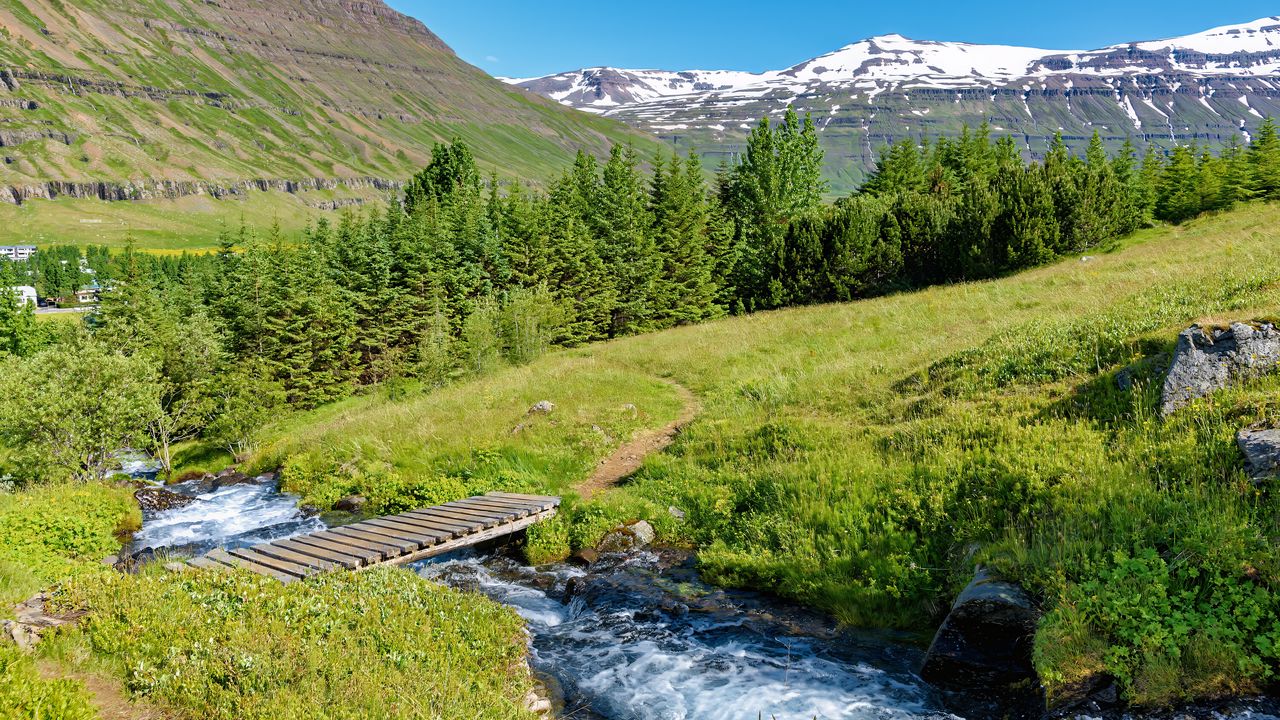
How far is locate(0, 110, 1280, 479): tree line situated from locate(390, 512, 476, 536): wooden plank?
20241 millimetres

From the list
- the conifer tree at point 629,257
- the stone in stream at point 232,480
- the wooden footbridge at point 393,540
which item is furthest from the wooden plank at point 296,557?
the conifer tree at point 629,257

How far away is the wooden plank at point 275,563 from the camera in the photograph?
38.5 feet

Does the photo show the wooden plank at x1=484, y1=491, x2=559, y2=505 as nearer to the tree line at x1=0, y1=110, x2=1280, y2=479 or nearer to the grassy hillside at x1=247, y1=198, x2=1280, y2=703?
the grassy hillside at x1=247, y1=198, x2=1280, y2=703

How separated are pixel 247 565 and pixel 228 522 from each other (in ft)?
27.8

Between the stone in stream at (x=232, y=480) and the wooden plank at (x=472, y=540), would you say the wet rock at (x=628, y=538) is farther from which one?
the stone in stream at (x=232, y=480)

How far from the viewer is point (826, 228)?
48250mm

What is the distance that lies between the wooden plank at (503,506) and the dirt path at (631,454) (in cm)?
167

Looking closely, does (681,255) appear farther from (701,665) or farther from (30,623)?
(30,623)

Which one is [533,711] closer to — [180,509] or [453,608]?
[453,608]

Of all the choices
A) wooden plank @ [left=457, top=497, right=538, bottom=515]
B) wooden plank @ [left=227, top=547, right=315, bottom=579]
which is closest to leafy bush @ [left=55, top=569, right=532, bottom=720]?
wooden plank @ [left=227, top=547, right=315, bottom=579]

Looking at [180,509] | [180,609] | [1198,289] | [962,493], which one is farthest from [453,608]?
[1198,289]

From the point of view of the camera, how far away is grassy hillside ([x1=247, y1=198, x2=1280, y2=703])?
7.45 metres

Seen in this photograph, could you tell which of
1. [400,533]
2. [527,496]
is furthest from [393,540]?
[527,496]

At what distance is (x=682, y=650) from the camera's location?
970 cm
